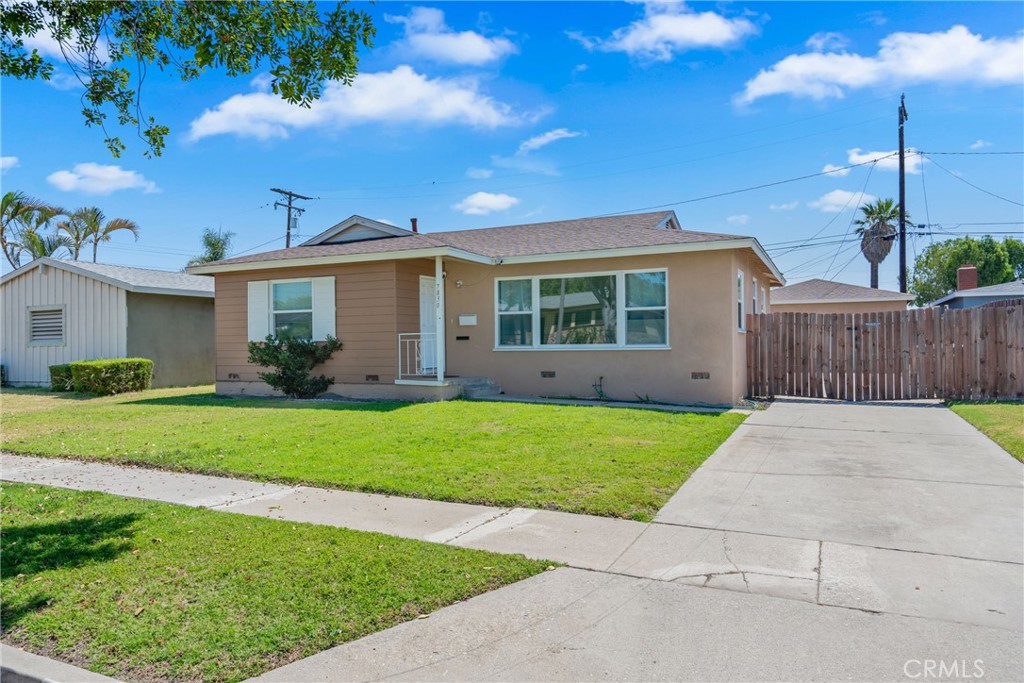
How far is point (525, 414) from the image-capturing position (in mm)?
10367

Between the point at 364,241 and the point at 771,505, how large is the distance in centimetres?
1252

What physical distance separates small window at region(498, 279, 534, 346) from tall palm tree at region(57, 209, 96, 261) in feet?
71.2

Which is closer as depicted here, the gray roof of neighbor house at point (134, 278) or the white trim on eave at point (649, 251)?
the white trim on eave at point (649, 251)

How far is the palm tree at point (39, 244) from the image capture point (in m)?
23.1

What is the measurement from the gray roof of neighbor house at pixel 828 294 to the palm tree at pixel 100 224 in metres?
26.3

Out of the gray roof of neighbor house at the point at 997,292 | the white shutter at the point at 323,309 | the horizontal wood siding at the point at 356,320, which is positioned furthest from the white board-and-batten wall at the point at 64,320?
the gray roof of neighbor house at the point at 997,292

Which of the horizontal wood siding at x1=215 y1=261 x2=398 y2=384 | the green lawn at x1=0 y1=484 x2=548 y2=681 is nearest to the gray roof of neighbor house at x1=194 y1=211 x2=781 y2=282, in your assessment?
the horizontal wood siding at x1=215 y1=261 x2=398 y2=384

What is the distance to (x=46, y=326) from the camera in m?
18.8

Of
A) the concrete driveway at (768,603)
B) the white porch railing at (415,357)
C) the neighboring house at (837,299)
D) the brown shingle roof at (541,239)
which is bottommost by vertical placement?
the concrete driveway at (768,603)

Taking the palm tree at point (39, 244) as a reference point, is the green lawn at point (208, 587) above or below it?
below

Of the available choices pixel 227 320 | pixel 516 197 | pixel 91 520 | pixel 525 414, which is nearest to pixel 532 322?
pixel 525 414

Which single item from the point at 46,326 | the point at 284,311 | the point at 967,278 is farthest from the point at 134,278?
the point at 967,278

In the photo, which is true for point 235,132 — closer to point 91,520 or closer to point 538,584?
point 91,520

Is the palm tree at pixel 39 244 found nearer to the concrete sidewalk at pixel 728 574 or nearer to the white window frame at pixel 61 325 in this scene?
the white window frame at pixel 61 325
